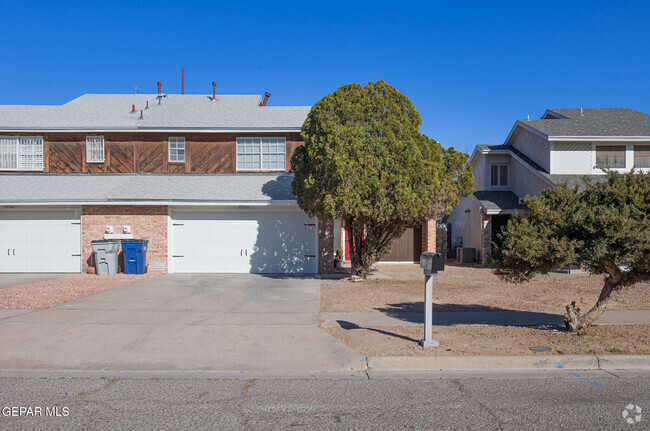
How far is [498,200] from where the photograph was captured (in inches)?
828

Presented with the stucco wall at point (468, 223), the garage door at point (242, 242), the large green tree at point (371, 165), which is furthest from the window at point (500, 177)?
the garage door at point (242, 242)

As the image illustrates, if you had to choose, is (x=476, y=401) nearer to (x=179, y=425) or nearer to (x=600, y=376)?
(x=600, y=376)

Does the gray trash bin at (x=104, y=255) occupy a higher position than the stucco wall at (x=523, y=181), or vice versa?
the stucco wall at (x=523, y=181)

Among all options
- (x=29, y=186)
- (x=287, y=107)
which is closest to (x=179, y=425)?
(x=29, y=186)

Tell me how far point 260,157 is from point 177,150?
125 inches

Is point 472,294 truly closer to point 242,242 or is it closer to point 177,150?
point 242,242

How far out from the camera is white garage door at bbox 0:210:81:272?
626 inches

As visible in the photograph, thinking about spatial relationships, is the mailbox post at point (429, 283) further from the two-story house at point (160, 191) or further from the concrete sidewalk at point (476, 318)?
the two-story house at point (160, 191)

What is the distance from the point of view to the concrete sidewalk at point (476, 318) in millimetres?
8250

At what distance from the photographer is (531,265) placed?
6.93m

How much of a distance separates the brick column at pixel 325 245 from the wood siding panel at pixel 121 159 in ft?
25.6

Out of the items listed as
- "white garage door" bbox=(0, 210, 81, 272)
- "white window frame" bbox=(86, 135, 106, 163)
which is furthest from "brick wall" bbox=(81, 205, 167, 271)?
"white window frame" bbox=(86, 135, 106, 163)

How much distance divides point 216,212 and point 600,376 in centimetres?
1275

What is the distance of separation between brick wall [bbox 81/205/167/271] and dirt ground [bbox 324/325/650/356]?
32.0 feet
